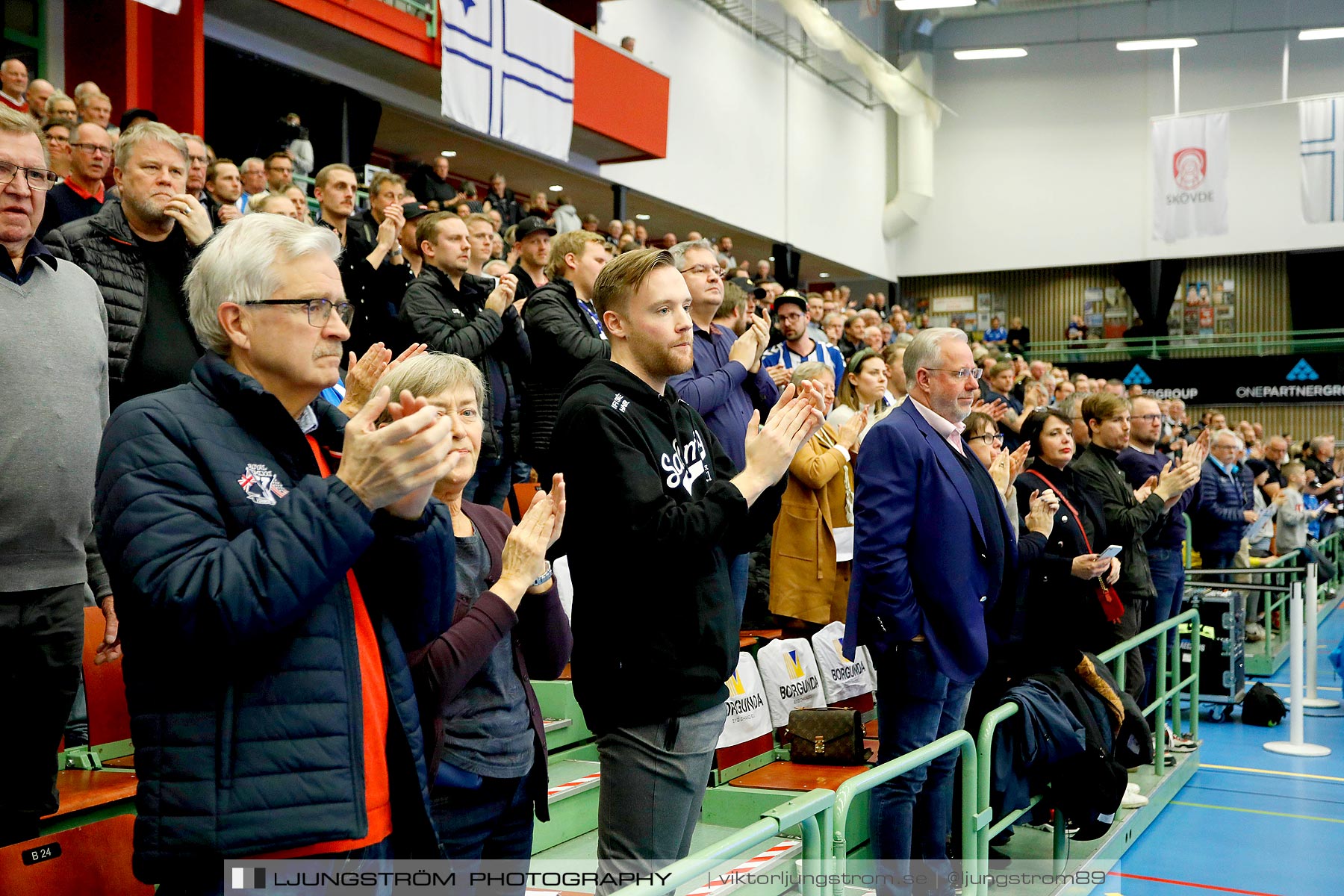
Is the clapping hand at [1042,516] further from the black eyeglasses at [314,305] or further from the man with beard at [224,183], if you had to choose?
the man with beard at [224,183]

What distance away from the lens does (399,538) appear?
1.66 m

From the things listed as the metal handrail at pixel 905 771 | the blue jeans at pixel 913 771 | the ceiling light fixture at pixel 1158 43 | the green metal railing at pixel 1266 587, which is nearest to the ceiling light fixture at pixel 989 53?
the ceiling light fixture at pixel 1158 43

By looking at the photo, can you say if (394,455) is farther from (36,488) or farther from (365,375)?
(36,488)

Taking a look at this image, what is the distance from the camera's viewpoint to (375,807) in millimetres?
1609

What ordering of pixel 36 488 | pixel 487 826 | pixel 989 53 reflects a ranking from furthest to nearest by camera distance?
pixel 989 53, pixel 36 488, pixel 487 826

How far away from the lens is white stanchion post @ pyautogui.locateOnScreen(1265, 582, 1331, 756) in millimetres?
6828

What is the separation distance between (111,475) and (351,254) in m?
3.59

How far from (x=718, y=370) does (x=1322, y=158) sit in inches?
667

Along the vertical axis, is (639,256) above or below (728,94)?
below

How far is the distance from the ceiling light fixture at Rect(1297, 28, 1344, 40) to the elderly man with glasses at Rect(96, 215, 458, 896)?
2340 cm

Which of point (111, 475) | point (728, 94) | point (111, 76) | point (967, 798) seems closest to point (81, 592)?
point (111, 475)

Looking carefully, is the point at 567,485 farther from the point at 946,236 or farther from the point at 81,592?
the point at 946,236

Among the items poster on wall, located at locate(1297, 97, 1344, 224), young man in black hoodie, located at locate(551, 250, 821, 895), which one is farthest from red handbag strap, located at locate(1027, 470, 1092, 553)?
poster on wall, located at locate(1297, 97, 1344, 224)

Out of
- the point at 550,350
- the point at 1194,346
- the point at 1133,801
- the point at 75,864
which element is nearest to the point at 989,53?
the point at 1194,346
